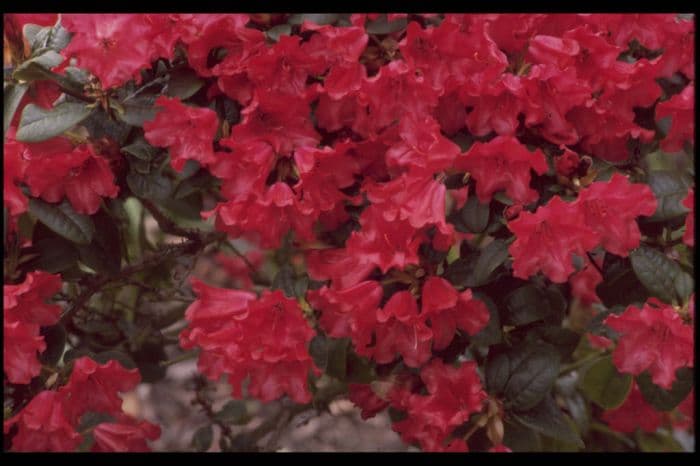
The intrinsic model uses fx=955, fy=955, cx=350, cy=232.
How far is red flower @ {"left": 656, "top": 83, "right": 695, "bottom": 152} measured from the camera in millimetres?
1542

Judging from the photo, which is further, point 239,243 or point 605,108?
point 239,243

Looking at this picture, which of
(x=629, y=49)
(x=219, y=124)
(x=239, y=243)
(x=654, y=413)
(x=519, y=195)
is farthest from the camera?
(x=239, y=243)

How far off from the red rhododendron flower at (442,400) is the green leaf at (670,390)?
0.33 m

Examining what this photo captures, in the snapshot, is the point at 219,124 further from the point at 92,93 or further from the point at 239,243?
the point at 239,243

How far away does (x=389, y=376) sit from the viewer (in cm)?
163

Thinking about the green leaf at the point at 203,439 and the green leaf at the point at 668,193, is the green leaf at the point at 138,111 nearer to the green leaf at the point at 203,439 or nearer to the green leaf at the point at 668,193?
the green leaf at the point at 668,193

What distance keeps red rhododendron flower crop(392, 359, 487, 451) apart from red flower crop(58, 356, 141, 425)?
1.59 feet

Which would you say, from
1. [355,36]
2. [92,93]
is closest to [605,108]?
[355,36]

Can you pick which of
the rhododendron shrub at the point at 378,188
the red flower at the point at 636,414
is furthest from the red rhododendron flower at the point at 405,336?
the red flower at the point at 636,414

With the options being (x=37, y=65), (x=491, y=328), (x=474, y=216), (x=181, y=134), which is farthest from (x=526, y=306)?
(x=37, y=65)

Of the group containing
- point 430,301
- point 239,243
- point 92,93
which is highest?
point 92,93

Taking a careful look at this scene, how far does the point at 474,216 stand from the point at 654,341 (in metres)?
0.34

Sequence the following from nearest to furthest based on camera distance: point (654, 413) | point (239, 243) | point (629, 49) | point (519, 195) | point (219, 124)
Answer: point (519, 195) → point (219, 124) → point (629, 49) → point (654, 413) → point (239, 243)

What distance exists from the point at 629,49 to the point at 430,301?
2.04 feet
